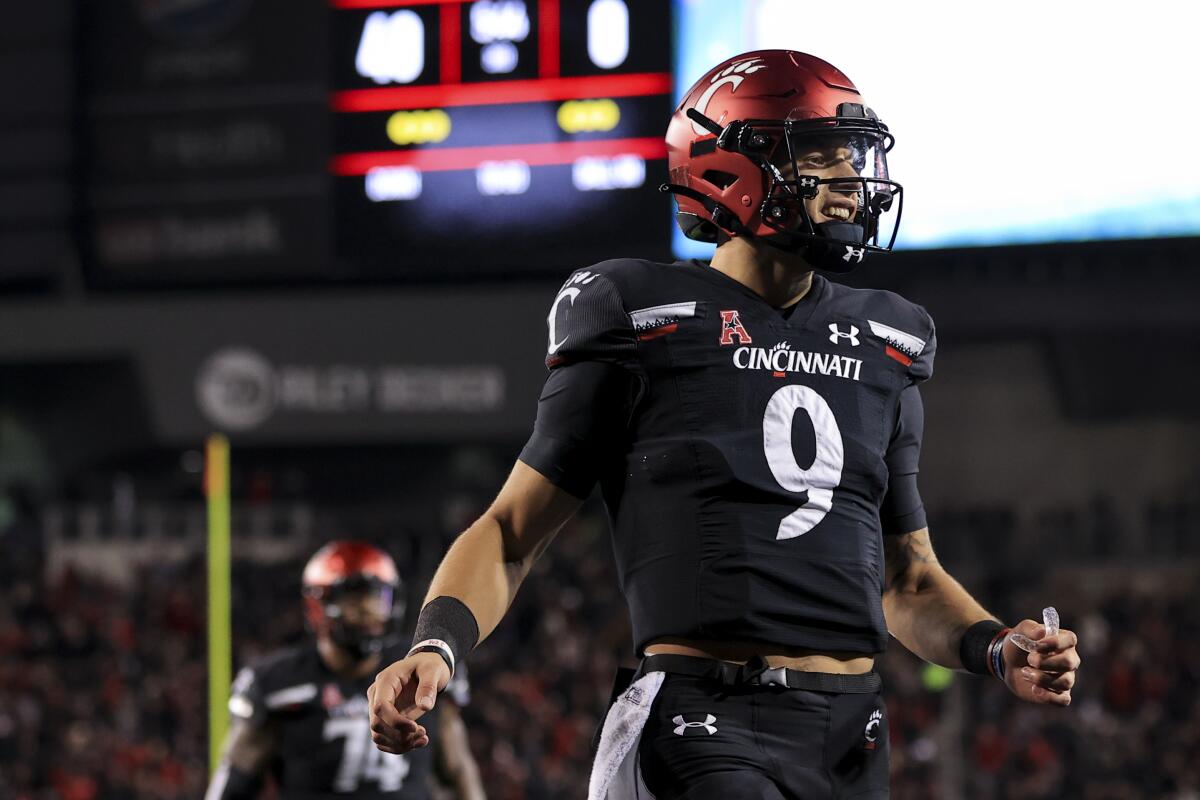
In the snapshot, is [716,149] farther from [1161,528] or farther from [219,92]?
[1161,528]

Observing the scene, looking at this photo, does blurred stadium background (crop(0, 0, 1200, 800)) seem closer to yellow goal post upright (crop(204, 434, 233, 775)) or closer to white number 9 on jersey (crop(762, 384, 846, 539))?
yellow goal post upright (crop(204, 434, 233, 775))

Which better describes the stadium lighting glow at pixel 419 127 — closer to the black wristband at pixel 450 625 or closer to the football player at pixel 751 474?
the football player at pixel 751 474

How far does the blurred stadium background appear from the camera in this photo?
37.9 ft

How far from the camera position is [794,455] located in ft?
8.49

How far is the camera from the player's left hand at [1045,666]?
2391 millimetres

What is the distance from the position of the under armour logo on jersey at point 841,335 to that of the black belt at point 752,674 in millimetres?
509

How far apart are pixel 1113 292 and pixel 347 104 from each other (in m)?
5.58

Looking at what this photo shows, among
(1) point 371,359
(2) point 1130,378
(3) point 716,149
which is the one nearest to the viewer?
(3) point 716,149

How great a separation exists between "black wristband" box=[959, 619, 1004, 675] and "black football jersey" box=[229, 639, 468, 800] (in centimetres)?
281

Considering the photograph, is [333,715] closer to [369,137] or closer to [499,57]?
[499,57]

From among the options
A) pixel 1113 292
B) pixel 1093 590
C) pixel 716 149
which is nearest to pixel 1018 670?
pixel 716 149

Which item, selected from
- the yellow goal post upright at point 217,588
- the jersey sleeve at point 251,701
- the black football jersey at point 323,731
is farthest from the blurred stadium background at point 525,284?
the jersey sleeve at point 251,701

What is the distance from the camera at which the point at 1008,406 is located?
16.6m

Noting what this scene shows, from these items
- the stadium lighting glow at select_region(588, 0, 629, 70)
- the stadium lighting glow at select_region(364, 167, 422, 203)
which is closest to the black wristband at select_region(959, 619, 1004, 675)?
the stadium lighting glow at select_region(588, 0, 629, 70)
